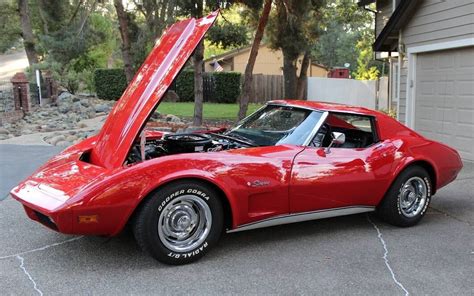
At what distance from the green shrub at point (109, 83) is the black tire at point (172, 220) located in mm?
27799

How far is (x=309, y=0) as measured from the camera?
1455cm

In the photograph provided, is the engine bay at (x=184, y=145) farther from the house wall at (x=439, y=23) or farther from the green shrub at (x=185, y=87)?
the green shrub at (x=185, y=87)

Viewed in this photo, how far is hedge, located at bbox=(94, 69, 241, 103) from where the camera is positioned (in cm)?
3080

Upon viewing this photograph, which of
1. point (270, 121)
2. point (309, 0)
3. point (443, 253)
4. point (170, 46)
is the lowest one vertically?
point (443, 253)

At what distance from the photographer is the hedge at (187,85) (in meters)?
30.8

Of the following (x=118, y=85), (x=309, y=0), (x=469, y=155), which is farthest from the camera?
(x=118, y=85)

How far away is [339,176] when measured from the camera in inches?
187

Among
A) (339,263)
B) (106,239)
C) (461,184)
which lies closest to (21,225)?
(106,239)

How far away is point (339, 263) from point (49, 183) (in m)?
2.58

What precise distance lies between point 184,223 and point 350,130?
96.8 inches

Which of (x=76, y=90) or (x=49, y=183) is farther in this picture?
(x=76, y=90)

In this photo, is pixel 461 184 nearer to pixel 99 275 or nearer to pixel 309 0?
pixel 99 275

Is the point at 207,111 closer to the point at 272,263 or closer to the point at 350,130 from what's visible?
the point at 350,130

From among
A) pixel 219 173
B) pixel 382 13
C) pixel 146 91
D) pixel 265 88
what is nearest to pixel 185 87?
pixel 265 88
